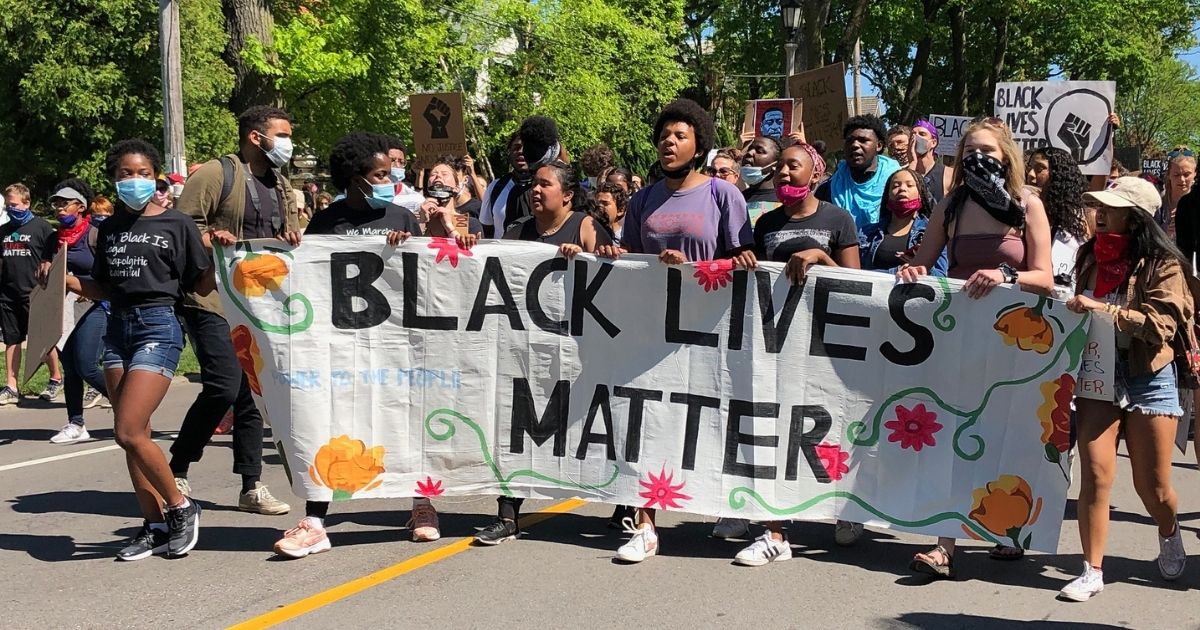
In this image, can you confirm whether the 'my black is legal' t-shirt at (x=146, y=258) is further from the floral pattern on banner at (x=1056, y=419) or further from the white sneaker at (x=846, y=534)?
the floral pattern on banner at (x=1056, y=419)

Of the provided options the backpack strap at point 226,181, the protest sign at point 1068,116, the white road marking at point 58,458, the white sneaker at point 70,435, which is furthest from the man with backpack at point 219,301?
the protest sign at point 1068,116

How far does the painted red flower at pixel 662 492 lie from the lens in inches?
233

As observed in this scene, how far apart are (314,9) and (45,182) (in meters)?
6.19

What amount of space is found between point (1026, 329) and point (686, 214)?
1665 mm

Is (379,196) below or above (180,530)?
above

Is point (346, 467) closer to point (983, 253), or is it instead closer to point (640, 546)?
point (640, 546)

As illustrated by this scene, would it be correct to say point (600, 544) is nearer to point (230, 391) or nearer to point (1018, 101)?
point (230, 391)

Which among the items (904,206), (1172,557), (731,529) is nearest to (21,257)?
(731,529)

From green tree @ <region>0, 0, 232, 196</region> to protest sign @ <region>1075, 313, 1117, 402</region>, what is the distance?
57.6 feet

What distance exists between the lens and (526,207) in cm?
731

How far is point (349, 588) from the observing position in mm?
5367

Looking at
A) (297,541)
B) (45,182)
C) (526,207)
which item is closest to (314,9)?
(45,182)

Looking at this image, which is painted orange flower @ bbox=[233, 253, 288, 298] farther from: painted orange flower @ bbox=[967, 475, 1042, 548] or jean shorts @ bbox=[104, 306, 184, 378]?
painted orange flower @ bbox=[967, 475, 1042, 548]

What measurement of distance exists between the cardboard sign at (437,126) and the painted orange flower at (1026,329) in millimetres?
9023
